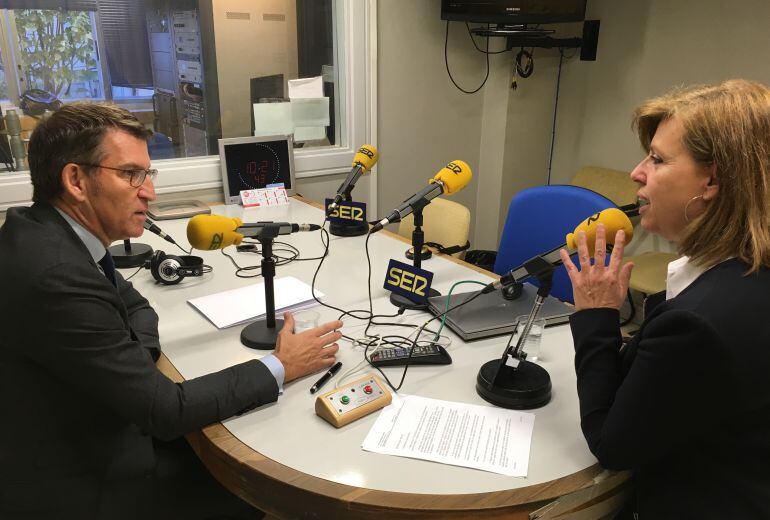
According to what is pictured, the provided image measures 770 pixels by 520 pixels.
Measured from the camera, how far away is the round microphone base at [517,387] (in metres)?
1.13

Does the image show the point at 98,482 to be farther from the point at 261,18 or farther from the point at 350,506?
the point at 261,18

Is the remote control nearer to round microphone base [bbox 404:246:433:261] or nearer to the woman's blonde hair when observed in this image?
the woman's blonde hair

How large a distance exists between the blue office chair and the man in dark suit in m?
1.16

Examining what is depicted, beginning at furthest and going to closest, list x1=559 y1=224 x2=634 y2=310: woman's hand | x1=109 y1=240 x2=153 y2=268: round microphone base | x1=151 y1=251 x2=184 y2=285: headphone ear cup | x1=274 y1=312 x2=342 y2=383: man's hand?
x1=109 y1=240 x2=153 y2=268: round microphone base → x1=151 y1=251 x2=184 y2=285: headphone ear cup → x1=274 y1=312 x2=342 y2=383: man's hand → x1=559 y1=224 x2=634 y2=310: woman's hand

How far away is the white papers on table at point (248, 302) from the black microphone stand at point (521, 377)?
2.05 ft

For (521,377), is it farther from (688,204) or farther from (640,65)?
(640,65)

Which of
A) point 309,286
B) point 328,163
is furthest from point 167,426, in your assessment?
point 328,163

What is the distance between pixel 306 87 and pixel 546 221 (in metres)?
1.65

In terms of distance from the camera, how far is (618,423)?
0.91 metres

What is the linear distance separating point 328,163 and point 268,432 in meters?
2.22

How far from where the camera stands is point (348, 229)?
2266 mm

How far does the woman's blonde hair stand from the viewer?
892 millimetres

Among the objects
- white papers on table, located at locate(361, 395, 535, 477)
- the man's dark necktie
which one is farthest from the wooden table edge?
the man's dark necktie

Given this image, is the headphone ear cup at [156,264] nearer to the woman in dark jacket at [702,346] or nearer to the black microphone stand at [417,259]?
the black microphone stand at [417,259]
